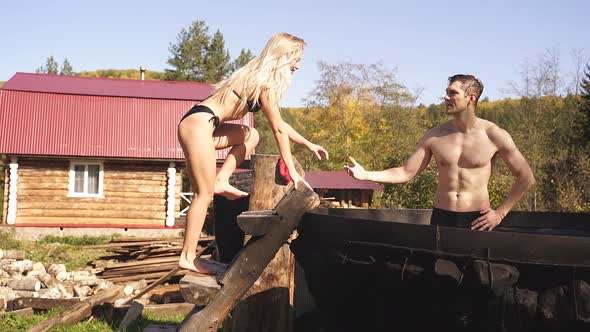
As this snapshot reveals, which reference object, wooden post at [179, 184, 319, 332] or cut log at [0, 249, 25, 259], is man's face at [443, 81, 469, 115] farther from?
cut log at [0, 249, 25, 259]

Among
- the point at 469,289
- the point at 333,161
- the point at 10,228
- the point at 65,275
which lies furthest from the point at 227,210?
the point at 333,161

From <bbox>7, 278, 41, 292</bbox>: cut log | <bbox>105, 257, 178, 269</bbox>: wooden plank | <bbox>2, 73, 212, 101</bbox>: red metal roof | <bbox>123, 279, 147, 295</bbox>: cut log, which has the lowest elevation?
<bbox>123, 279, 147, 295</bbox>: cut log

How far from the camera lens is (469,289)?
2764 mm

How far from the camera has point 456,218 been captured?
444cm

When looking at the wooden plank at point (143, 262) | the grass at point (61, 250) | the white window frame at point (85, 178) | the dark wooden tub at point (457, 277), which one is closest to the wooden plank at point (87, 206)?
the white window frame at point (85, 178)

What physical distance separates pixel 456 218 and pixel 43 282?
8528 mm

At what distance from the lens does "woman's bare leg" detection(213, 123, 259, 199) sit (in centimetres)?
412

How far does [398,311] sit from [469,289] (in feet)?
1.36

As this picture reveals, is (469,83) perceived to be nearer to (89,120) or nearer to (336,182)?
(89,120)

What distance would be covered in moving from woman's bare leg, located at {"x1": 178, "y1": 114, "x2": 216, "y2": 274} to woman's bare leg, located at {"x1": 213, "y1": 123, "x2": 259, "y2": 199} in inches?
12.0

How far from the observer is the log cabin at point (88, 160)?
2136cm

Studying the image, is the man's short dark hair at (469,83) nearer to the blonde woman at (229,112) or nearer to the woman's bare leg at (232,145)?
the blonde woman at (229,112)

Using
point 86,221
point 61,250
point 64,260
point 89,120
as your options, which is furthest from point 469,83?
point 89,120

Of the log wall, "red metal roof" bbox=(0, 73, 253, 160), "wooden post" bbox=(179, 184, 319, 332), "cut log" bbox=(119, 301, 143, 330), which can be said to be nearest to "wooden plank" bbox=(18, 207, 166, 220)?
the log wall
